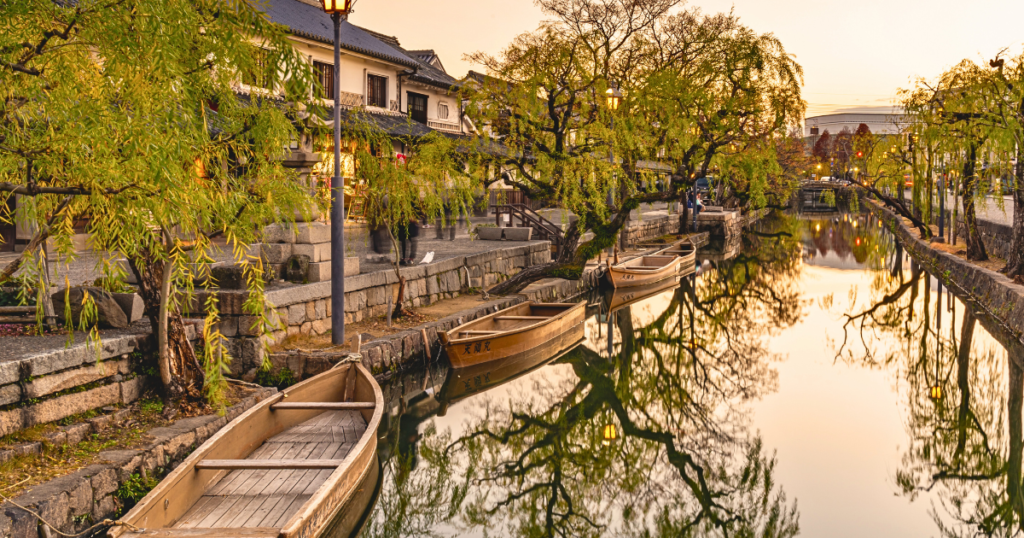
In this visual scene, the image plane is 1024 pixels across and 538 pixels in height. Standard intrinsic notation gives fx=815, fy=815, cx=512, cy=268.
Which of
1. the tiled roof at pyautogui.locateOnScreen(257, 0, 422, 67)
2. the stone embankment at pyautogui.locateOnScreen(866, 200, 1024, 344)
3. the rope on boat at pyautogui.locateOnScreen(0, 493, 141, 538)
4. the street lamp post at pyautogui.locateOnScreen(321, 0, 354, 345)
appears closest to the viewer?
the rope on boat at pyautogui.locateOnScreen(0, 493, 141, 538)

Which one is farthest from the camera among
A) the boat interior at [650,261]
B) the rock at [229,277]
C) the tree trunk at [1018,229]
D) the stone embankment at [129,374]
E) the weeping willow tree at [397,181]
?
the boat interior at [650,261]

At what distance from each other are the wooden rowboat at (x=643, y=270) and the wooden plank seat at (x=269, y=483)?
13.0 meters

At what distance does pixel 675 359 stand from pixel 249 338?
25.1 feet

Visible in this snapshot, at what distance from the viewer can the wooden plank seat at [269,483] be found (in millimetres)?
5973

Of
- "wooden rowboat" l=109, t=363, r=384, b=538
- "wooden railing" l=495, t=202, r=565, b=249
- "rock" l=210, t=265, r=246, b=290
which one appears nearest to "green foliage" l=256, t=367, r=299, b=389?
"rock" l=210, t=265, r=246, b=290

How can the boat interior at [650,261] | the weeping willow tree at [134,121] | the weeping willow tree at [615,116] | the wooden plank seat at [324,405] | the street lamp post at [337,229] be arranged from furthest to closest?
the boat interior at [650,261]
the weeping willow tree at [615,116]
the street lamp post at [337,229]
the wooden plank seat at [324,405]
the weeping willow tree at [134,121]

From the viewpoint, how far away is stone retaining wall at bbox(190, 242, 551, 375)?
10.2 m

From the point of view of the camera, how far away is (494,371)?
41.7 ft

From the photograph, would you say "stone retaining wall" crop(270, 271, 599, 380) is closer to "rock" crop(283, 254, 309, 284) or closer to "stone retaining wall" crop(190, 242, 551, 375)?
"stone retaining wall" crop(190, 242, 551, 375)

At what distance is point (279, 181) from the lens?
8.46 m

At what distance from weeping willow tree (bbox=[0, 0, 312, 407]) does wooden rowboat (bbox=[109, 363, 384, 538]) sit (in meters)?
0.77

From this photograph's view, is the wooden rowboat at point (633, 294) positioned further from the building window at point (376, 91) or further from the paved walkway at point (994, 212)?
the building window at point (376, 91)

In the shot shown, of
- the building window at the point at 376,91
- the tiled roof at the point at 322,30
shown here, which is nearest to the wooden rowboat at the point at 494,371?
the tiled roof at the point at 322,30

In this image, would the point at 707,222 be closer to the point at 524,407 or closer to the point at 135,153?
the point at 524,407
